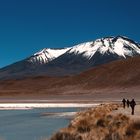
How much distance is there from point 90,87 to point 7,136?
356 feet

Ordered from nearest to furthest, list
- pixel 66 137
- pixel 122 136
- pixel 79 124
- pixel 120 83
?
pixel 122 136, pixel 66 137, pixel 79 124, pixel 120 83

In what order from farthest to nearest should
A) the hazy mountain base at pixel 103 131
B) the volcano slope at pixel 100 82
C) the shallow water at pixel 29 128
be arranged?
the volcano slope at pixel 100 82 < the shallow water at pixel 29 128 < the hazy mountain base at pixel 103 131

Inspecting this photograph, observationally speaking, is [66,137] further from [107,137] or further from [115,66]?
[115,66]

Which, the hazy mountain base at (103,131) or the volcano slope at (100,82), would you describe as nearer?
the hazy mountain base at (103,131)

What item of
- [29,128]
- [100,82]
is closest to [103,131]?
[29,128]

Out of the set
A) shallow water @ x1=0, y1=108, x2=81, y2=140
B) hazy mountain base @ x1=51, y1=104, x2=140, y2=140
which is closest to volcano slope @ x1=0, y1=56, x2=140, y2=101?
shallow water @ x1=0, y1=108, x2=81, y2=140

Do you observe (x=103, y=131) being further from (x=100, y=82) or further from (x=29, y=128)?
(x=100, y=82)

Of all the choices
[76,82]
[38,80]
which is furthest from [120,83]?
[38,80]

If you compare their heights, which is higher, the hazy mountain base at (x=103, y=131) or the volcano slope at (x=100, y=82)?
the volcano slope at (x=100, y=82)

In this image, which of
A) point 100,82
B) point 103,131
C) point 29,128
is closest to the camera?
point 103,131

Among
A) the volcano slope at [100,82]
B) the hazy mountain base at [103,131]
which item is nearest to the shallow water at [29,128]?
the hazy mountain base at [103,131]

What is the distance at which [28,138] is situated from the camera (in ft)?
66.6

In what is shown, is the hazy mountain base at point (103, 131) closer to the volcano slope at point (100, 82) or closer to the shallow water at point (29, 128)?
the shallow water at point (29, 128)

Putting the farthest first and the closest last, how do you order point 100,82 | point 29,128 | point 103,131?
1. point 100,82
2. point 29,128
3. point 103,131
